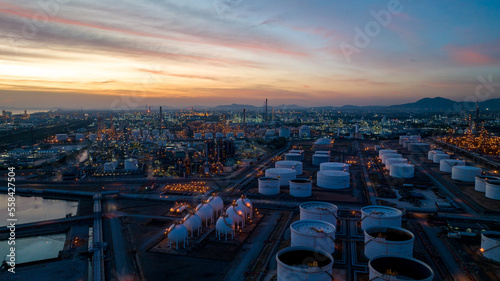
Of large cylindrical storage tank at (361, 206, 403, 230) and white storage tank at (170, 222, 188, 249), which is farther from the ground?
large cylindrical storage tank at (361, 206, 403, 230)

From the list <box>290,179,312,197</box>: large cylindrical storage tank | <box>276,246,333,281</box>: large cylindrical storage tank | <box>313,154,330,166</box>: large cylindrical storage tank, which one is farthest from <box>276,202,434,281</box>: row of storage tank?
<box>313,154,330,166</box>: large cylindrical storage tank

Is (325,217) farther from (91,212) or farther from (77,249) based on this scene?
(91,212)

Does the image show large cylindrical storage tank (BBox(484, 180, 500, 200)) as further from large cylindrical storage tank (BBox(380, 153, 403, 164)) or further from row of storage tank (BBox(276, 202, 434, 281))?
large cylindrical storage tank (BBox(380, 153, 403, 164))

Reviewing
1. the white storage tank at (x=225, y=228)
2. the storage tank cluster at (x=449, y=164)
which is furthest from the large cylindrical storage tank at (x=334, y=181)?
the storage tank cluster at (x=449, y=164)

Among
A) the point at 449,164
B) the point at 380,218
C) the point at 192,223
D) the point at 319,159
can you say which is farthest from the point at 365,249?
the point at 319,159

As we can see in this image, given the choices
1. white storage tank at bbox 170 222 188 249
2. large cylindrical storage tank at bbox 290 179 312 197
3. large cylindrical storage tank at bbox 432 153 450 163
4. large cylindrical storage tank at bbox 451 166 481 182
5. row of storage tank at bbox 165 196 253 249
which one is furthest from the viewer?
large cylindrical storage tank at bbox 432 153 450 163

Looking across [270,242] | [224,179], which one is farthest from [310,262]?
[224,179]
